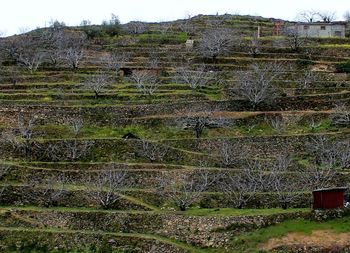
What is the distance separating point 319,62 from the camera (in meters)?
83.0

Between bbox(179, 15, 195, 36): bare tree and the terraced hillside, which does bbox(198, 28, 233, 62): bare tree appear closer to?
the terraced hillside

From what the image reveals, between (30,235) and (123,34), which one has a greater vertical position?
(123,34)

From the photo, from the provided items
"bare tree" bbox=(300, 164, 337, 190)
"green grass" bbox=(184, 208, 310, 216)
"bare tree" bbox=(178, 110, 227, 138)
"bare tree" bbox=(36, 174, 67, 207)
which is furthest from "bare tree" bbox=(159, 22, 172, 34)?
"green grass" bbox=(184, 208, 310, 216)

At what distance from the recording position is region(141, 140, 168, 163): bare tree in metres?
53.1

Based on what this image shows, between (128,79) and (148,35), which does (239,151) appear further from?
(148,35)

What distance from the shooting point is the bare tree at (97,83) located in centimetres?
6956

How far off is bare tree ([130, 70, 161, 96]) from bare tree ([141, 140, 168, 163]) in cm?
1593

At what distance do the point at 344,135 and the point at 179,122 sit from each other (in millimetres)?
15331

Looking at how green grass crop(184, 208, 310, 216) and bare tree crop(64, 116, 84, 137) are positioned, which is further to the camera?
bare tree crop(64, 116, 84, 137)

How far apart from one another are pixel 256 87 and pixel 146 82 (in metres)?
14.0

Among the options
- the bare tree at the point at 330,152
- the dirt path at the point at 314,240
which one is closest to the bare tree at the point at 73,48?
the bare tree at the point at 330,152

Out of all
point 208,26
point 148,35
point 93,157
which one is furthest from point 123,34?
point 93,157

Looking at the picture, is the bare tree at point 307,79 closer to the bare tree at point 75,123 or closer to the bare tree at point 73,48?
the bare tree at point 75,123

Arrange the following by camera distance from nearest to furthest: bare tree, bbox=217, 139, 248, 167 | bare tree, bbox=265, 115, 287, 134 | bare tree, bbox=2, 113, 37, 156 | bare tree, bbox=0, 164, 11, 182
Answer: bare tree, bbox=0, 164, 11, 182, bare tree, bbox=217, 139, 248, 167, bare tree, bbox=2, 113, 37, 156, bare tree, bbox=265, 115, 287, 134
